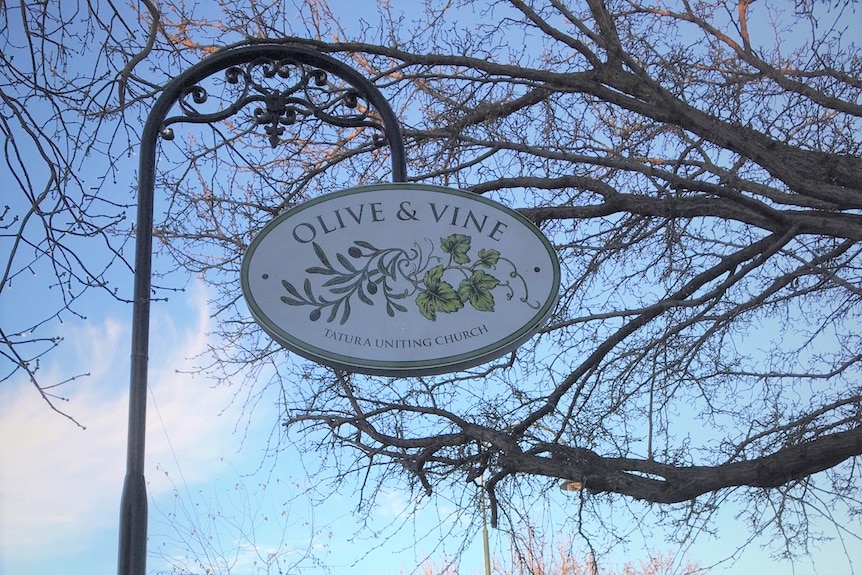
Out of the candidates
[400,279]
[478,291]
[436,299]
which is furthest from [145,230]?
[478,291]

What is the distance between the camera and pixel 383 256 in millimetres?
3645

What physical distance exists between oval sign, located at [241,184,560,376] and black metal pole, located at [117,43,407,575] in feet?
1.20

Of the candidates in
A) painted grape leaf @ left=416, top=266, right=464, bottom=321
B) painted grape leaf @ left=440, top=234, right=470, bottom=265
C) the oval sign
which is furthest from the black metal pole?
painted grape leaf @ left=416, top=266, right=464, bottom=321

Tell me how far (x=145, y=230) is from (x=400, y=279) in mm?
941

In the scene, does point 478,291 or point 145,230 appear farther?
point 145,230

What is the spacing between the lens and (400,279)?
3580mm

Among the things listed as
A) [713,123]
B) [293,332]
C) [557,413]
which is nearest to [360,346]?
[293,332]

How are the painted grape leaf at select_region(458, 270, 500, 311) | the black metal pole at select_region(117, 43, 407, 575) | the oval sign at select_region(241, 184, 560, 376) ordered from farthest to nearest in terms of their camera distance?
the painted grape leaf at select_region(458, 270, 500, 311) → the oval sign at select_region(241, 184, 560, 376) → the black metal pole at select_region(117, 43, 407, 575)

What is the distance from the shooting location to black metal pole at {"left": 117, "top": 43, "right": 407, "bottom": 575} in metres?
3.08

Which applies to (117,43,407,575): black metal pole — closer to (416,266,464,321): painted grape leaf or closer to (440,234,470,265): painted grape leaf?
(440,234,470,265): painted grape leaf

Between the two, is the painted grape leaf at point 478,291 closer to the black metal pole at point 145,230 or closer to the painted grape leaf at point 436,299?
the painted grape leaf at point 436,299

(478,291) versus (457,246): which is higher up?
(457,246)

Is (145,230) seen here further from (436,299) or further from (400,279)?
(436,299)

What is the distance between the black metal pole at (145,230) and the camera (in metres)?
3.08
